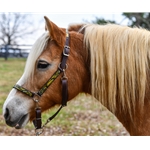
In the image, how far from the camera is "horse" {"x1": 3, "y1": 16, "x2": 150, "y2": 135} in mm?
1752

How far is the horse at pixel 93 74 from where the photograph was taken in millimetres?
1752

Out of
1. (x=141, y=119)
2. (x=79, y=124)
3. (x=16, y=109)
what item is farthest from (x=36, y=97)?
(x=79, y=124)

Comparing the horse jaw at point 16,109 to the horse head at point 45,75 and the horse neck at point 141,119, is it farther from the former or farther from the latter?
the horse neck at point 141,119

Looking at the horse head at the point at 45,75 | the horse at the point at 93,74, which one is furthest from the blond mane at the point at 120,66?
the horse head at the point at 45,75

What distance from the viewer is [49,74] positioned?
1.78 m

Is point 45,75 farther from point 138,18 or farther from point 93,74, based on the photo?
point 138,18

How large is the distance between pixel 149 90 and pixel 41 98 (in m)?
0.94

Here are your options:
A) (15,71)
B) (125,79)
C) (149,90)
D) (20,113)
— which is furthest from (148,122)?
Answer: (15,71)

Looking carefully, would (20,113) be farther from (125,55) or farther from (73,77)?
(125,55)

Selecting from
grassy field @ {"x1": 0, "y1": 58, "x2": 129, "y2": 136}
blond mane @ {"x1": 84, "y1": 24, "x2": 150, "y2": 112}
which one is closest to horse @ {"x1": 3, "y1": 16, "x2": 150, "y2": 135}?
blond mane @ {"x1": 84, "y1": 24, "x2": 150, "y2": 112}

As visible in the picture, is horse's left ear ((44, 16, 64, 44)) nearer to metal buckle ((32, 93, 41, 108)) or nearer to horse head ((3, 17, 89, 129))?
horse head ((3, 17, 89, 129))

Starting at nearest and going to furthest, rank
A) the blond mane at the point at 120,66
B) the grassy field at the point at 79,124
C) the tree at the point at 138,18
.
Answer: the blond mane at the point at 120,66 < the grassy field at the point at 79,124 < the tree at the point at 138,18

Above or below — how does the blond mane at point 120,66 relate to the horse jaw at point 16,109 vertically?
above

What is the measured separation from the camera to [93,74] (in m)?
1.81
